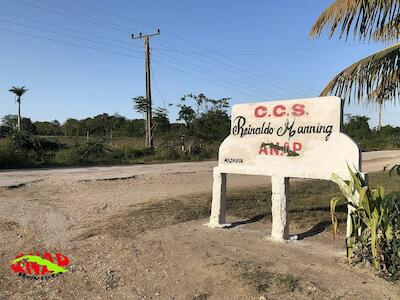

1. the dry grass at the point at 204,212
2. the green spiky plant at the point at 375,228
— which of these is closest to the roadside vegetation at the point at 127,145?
Answer: the dry grass at the point at 204,212

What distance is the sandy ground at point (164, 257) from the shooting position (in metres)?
4.11

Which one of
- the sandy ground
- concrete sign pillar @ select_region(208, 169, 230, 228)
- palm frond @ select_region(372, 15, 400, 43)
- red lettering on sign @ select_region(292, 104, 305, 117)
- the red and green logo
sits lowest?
the red and green logo

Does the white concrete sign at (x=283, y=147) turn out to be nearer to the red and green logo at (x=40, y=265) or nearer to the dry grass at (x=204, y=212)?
the dry grass at (x=204, y=212)

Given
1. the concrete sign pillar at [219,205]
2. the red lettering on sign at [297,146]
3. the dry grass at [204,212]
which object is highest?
the red lettering on sign at [297,146]

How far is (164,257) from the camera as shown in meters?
5.07

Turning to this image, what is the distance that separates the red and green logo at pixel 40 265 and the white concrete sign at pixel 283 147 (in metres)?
2.28

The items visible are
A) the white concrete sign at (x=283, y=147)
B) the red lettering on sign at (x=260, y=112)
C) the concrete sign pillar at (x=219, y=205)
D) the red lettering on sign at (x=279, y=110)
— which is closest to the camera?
the white concrete sign at (x=283, y=147)

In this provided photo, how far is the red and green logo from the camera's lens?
15.8 feet

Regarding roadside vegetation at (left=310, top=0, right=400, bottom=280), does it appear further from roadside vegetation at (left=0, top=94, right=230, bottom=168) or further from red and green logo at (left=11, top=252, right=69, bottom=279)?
roadside vegetation at (left=0, top=94, right=230, bottom=168)

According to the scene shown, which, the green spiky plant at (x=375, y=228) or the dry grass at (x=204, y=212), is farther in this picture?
the dry grass at (x=204, y=212)

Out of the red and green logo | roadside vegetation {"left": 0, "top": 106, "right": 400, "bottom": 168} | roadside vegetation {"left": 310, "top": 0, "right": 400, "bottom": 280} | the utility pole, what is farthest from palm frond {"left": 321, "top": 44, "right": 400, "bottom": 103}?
the utility pole

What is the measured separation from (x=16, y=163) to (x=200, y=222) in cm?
1393

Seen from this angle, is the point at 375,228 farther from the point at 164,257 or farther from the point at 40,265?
the point at 40,265

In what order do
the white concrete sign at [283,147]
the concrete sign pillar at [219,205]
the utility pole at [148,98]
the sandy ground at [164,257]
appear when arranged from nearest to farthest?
the sandy ground at [164,257] → the white concrete sign at [283,147] → the concrete sign pillar at [219,205] → the utility pole at [148,98]
